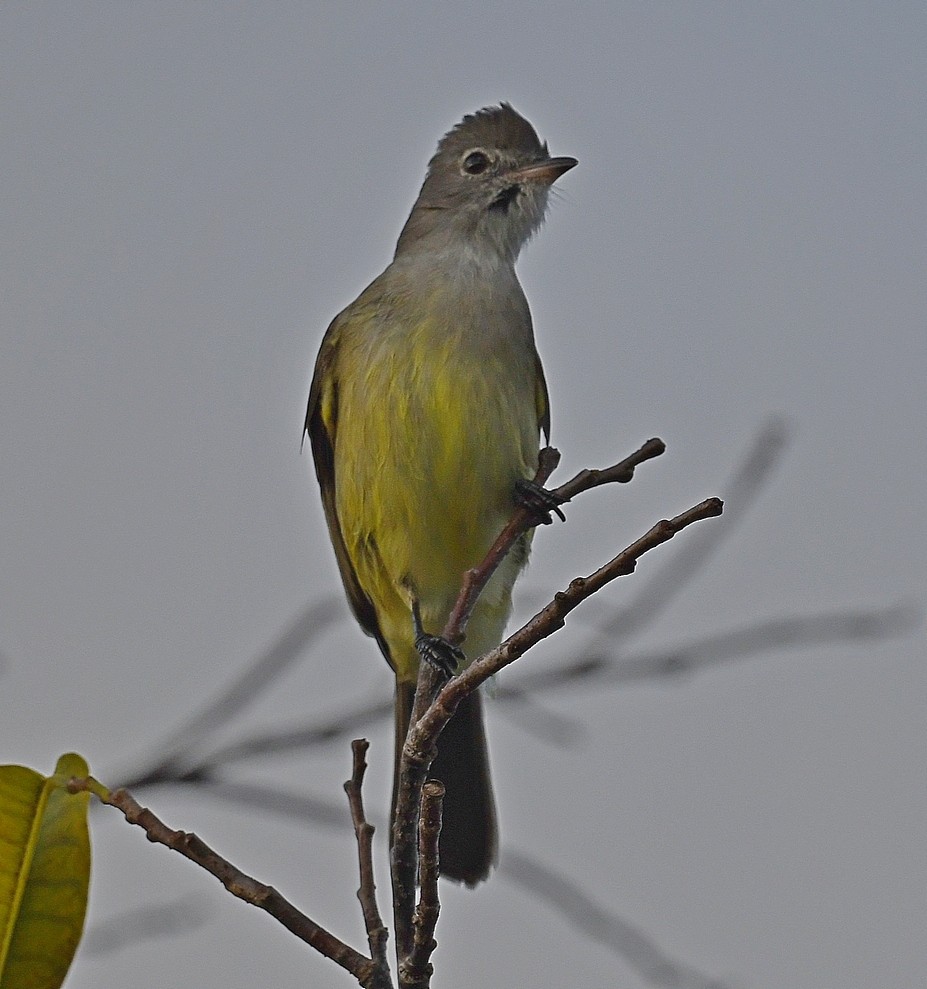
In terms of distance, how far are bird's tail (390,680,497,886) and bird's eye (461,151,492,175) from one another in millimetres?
1750

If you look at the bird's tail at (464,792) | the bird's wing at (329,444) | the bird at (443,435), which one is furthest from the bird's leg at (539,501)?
the bird's wing at (329,444)

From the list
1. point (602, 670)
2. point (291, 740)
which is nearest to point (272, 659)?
point (291, 740)

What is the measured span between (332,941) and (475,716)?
7.65 feet

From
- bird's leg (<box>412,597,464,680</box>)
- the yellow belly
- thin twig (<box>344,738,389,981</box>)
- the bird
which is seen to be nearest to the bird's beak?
the bird

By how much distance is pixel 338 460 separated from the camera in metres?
3.83

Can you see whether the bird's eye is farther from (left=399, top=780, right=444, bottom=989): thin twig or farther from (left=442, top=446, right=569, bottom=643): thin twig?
(left=399, top=780, right=444, bottom=989): thin twig

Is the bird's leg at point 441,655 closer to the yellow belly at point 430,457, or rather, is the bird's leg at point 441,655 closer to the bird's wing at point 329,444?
the yellow belly at point 430,457

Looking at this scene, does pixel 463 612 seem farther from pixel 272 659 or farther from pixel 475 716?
pixel 475 716

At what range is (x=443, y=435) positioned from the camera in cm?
352

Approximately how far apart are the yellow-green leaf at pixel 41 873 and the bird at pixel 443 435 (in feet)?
5.67

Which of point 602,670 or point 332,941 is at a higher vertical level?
point 602,670

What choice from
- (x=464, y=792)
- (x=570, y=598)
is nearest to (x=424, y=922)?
(x=570, y=598)

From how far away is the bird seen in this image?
354 cm

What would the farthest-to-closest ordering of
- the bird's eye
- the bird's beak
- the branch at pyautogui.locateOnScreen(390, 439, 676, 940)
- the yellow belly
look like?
the bird's eye → the bird's beak → the yellow belly → the branch at pyautogui.locateOnScreen(390, 439, 676, 940)
